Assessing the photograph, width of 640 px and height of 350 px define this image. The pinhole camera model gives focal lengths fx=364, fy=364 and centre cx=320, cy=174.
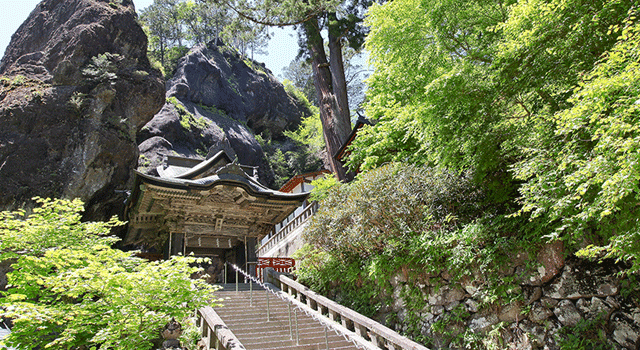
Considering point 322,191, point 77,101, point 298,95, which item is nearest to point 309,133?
point 298,95

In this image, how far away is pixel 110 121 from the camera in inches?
728

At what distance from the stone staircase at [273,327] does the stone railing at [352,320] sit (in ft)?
1.20

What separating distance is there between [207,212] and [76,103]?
11172 mm

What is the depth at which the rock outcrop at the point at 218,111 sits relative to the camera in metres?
29.2

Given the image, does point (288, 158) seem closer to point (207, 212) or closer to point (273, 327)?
point (207, 212)

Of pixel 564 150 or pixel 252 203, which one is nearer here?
pixel 564 150

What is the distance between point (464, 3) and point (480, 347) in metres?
7.10

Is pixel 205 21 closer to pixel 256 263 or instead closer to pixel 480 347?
pixel 256 263

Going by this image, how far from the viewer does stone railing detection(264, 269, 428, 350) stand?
6457mm

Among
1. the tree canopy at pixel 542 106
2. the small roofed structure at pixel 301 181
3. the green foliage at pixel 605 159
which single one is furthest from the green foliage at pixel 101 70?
the green foliage at pixel 605 159

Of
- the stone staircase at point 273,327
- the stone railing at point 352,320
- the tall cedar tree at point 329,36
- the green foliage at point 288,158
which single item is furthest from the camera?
the green foliage at point 288,158

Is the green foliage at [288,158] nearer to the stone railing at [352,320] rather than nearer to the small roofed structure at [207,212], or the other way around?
the small roofed structure at [207,212]

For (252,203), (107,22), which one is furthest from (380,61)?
(107,22)

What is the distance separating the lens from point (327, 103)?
17.2 metres
